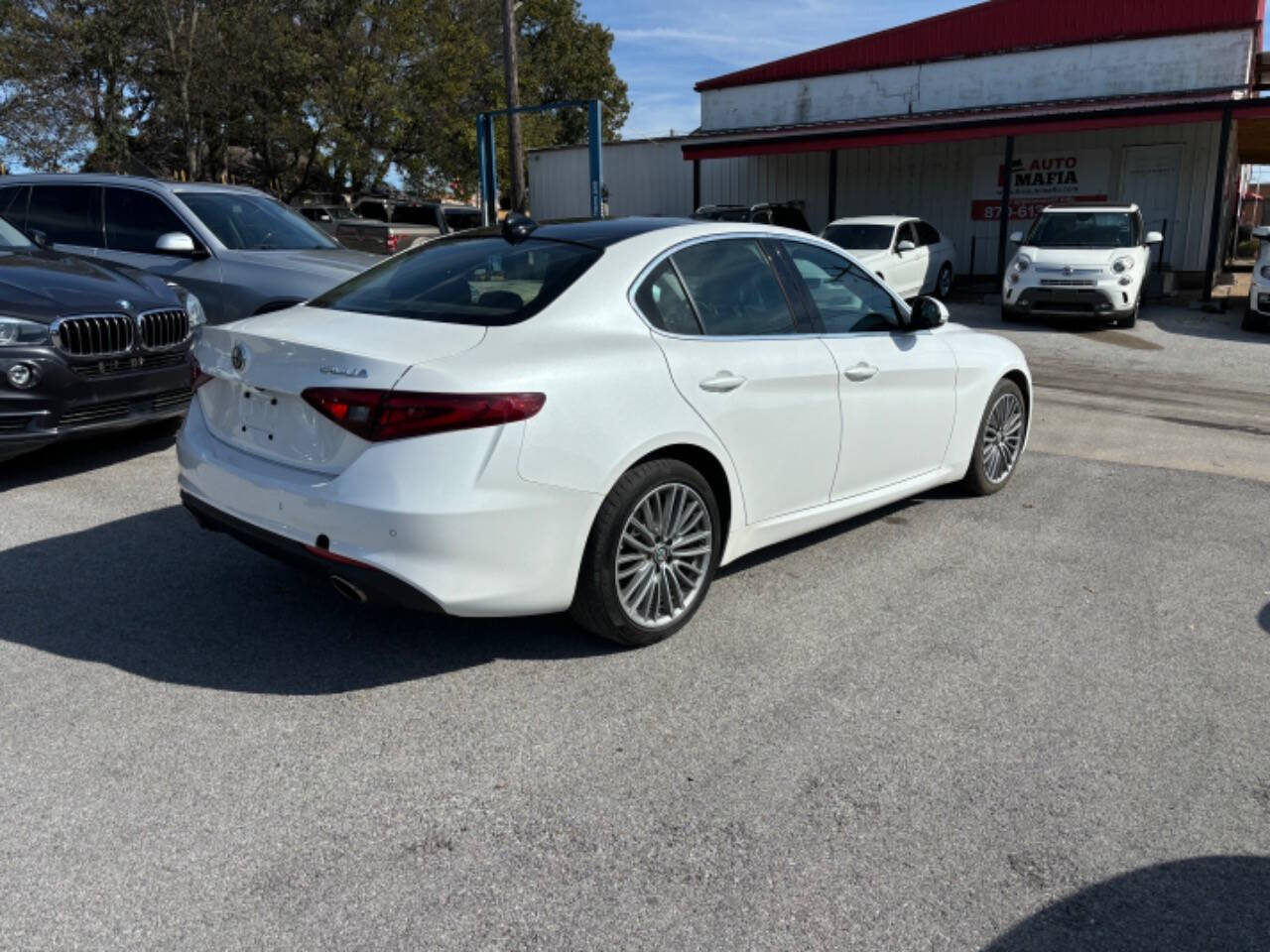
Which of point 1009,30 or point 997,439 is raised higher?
point 1009,30

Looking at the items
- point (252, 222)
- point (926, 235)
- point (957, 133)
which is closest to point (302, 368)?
point (252, 222)

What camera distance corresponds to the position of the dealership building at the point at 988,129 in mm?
21469

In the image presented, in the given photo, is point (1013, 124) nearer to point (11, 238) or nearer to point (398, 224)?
point (398, 224)

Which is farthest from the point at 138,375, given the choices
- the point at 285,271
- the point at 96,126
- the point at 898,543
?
the point at 96,126

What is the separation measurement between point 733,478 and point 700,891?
1.86 metres

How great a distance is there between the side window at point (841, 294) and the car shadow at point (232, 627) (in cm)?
189

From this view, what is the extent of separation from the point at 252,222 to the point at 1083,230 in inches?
493

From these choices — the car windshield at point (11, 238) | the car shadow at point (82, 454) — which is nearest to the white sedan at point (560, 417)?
the car shadow at point (82, 454)

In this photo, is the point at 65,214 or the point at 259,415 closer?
the point at 259,415

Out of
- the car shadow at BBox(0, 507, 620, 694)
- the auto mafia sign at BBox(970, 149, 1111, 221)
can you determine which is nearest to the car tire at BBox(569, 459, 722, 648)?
the car shadow at BBox(0, 507, 620, 694)

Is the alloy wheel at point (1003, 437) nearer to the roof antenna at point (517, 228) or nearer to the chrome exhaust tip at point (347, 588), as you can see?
the roof antenna at point (517, 228)

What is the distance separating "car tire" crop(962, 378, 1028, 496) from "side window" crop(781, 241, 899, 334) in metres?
1.05

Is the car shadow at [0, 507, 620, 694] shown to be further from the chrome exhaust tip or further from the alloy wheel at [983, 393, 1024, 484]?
the alloy wheel at [983, 393, 1024, 484]

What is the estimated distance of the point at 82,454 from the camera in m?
6.80
